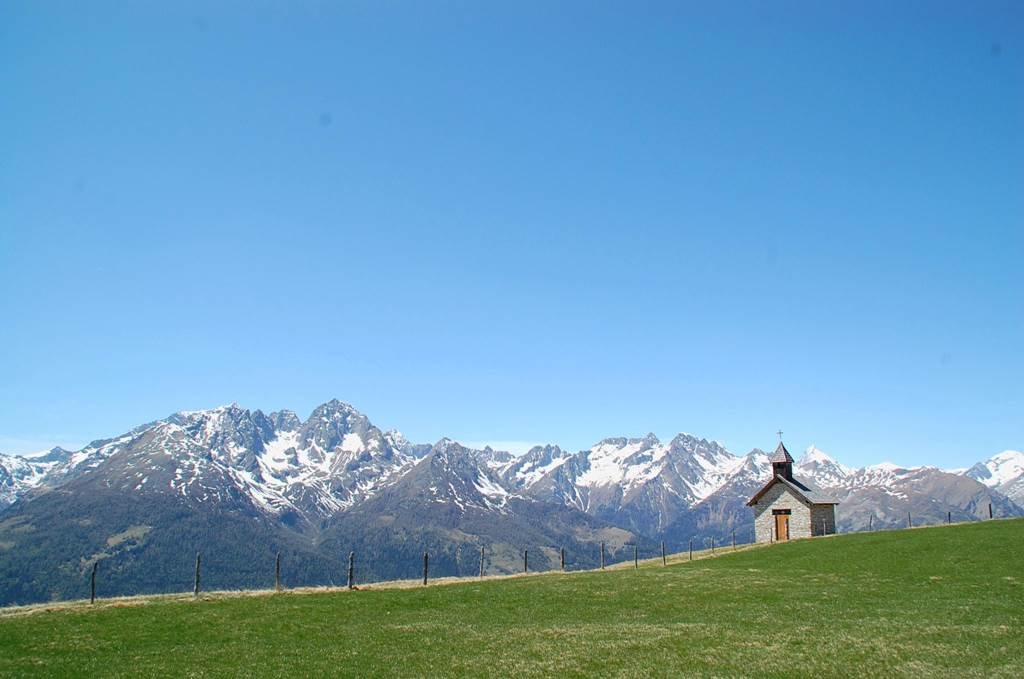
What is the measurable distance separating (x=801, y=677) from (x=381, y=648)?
18078 millimetres

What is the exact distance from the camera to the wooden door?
108 meters

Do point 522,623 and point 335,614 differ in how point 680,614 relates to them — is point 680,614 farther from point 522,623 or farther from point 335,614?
point 335,614

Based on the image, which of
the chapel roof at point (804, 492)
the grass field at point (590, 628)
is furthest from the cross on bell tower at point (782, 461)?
the grass field at point (590, 628)

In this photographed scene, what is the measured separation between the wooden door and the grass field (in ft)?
161

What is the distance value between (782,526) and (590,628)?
81920 millimetres

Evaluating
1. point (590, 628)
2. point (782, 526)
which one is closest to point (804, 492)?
point (782, 526)

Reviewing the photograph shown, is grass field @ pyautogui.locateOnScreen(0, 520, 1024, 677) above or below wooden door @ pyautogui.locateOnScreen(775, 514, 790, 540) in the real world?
above

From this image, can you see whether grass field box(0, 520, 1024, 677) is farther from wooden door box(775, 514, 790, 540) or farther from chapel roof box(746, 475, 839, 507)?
wooden door box(775, 514, 790, 540)

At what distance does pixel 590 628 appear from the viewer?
121ft

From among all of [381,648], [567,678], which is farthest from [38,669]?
[567,678]

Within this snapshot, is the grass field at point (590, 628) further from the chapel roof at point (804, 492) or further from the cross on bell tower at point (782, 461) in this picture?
the cross on bell tower at point (782, 461)

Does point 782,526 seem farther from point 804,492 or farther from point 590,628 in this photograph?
point 590,628

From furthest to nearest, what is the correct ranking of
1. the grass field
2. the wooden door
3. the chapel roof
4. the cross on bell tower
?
1. the cross on bell tower
2. the wooden door
3. the chapel roof
4. the grass field

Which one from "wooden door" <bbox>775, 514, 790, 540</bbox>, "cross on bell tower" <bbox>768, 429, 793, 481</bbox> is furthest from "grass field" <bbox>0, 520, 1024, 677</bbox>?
"cross on bell tower" <bbox>768, 429, 793, 481</bbox>
